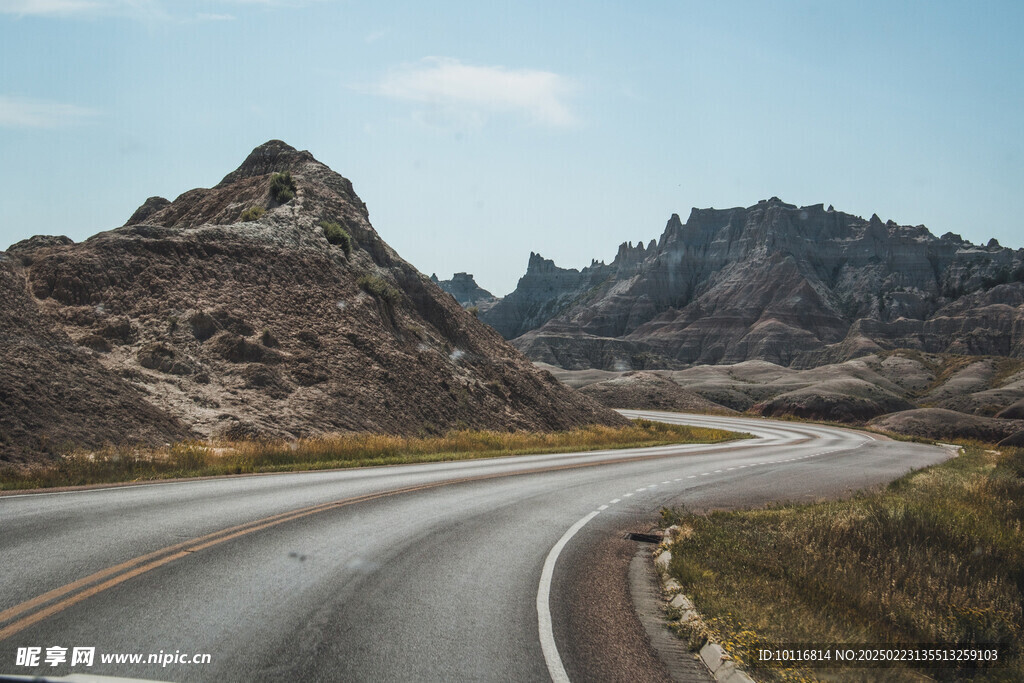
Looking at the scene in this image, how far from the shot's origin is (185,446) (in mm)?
18828

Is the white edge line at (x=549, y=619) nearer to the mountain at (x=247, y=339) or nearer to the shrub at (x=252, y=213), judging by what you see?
the mountain at (x=247, y=339)

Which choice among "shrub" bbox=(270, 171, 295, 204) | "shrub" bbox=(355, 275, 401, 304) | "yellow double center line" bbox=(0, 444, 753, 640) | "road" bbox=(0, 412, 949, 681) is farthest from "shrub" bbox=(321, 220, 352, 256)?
"yellow double center line" bbox=(0, 444, 753, 640)

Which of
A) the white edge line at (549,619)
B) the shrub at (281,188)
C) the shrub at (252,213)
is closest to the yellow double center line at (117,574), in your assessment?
the white edge line at (549,619)

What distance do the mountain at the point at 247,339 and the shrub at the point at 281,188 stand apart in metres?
0.09

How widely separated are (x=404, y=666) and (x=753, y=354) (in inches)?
6288

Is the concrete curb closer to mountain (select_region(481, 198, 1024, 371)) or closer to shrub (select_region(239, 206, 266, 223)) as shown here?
shrub (select_region(239, 206, 266, 223))

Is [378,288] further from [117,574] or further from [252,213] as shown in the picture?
[117,574]

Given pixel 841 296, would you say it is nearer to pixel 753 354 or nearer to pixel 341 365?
pixel 753 354

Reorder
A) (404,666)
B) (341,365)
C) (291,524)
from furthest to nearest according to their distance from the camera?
(341,365) → (291,524) → (404,666)

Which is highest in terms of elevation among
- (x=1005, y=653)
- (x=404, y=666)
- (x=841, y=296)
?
(x=841, y=296)

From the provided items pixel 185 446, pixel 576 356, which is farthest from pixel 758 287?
pixel 185 446

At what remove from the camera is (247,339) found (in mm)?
28844

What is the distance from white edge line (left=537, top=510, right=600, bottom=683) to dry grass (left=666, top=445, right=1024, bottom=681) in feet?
4.34

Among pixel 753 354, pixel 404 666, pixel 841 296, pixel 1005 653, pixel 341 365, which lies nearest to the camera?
pixel 404 666
